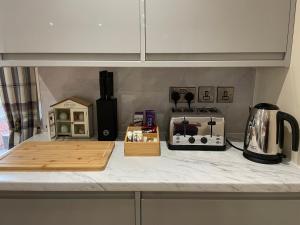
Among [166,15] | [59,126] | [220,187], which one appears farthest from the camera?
[59,126]

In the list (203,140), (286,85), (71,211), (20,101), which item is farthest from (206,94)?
(20,101)

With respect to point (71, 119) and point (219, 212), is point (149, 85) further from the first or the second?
point (219, 212)

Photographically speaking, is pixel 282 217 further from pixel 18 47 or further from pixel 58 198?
pixel 18 47

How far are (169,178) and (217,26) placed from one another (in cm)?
67

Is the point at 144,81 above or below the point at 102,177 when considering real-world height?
above

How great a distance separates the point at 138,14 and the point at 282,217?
3.32ft

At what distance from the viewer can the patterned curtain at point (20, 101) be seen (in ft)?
4.69

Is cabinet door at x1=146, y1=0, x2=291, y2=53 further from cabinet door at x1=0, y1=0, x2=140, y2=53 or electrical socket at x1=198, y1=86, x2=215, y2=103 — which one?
electrical socket at x1=198, y1=86, x2=215, y2=103

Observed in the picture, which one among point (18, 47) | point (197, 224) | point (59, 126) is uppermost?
point (18, 47)

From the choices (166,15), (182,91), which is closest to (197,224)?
(182,91)

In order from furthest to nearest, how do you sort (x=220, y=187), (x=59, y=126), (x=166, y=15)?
(x=59, y=126)
(x=166, y=15)
(x=220, y=187)

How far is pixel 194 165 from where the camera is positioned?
3.47 feet

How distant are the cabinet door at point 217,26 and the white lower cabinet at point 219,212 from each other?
633 millimetres

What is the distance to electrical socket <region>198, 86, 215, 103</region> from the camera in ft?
4.73
